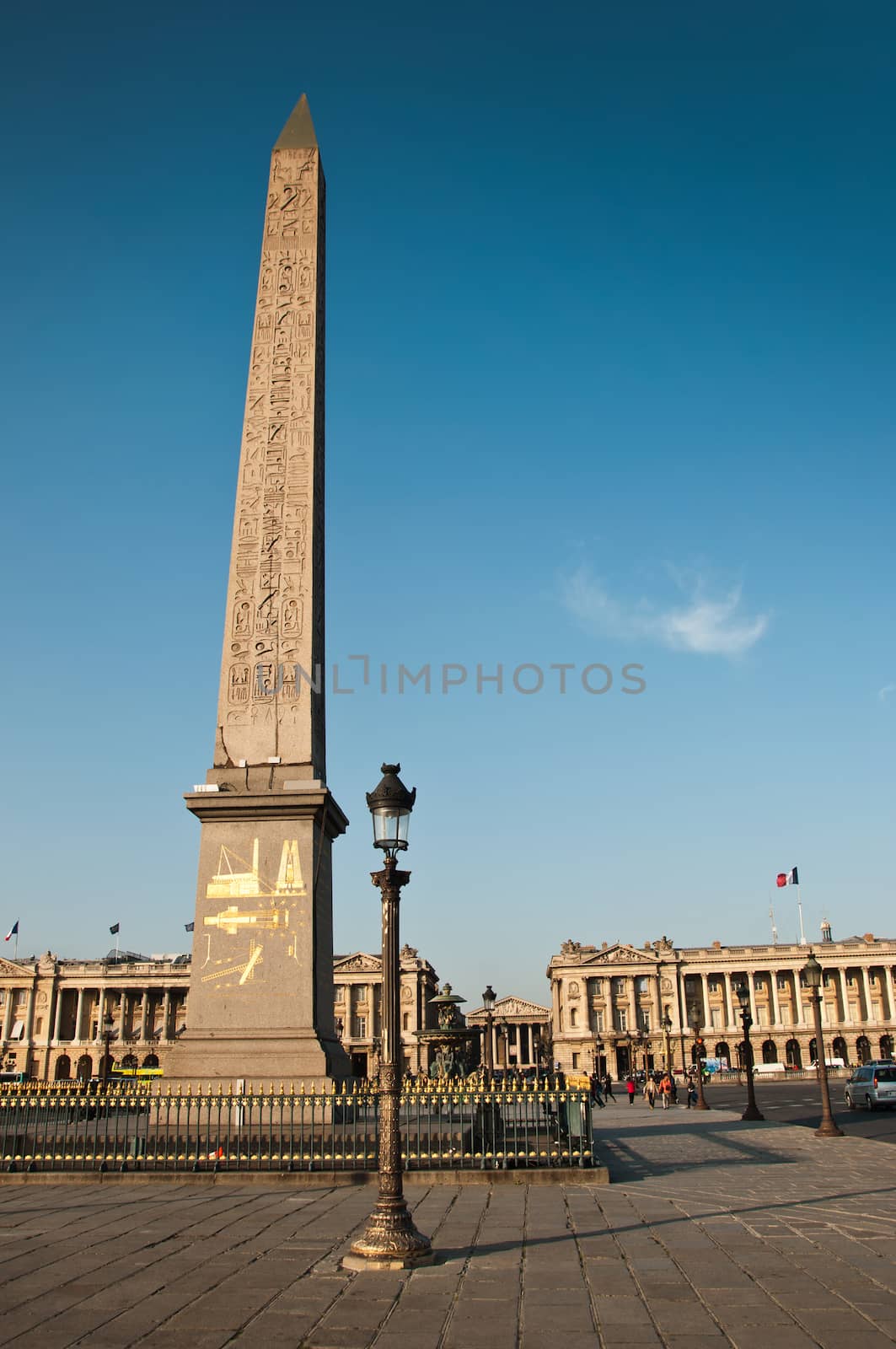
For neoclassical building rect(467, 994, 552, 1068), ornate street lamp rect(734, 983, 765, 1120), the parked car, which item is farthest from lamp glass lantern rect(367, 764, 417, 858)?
neoclassical building rect(467, 994, 552, 1068)

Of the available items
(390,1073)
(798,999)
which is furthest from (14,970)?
(390,1073)

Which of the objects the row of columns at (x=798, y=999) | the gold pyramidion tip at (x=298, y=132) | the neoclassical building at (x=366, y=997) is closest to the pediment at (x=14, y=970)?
the neoclassical building at (x=366, y=997)

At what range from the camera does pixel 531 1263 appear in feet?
27.0

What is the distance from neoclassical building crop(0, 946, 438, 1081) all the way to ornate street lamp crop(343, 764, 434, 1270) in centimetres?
10056

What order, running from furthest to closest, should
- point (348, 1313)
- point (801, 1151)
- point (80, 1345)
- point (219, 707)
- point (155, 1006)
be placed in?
point (155, 1006), point (801, 1151), point (219, 707), point (348, 1313), point (80, 1345)

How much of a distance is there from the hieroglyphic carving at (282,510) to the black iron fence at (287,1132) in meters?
4.82

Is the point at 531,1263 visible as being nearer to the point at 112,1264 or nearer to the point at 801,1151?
the point at 112,1264

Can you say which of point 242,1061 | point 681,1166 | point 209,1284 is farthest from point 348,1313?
point 681,1166

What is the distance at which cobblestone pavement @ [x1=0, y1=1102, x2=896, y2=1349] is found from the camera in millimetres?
6344

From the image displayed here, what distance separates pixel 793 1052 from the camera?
109 m

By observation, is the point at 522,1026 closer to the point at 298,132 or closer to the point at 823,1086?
the point at 823,1086

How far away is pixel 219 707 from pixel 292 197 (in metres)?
9.71

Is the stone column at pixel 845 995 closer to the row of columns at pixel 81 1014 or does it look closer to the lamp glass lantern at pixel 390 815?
the row of columns at pixel 81 1014

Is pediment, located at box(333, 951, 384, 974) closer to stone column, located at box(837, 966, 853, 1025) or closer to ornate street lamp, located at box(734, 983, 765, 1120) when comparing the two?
stone column, located at box(837, 966, 853, 1025)
